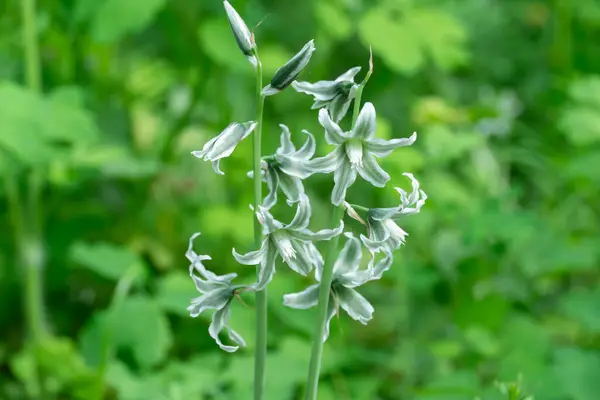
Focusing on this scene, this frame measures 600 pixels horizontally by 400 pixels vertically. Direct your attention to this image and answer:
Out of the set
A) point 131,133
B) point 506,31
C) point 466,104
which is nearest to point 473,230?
point 131,133

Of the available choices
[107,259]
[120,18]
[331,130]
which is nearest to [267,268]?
[331,130]

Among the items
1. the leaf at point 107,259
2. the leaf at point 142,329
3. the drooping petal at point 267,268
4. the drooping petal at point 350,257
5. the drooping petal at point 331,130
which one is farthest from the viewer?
the leaf at point 107,259

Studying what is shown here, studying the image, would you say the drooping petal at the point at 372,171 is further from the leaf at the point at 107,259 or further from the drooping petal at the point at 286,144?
the leaf at the point at 107,259

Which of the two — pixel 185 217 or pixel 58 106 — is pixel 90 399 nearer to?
pixel 58 106

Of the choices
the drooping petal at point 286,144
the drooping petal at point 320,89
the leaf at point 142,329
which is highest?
the drooping petal at point 320,89

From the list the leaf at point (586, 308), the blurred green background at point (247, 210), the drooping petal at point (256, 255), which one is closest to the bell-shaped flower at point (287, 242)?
the drooping petal at point (256, 255)

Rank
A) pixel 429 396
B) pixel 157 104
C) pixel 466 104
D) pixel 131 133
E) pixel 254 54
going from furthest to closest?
pixel 466 104 → pixel 157 104 → pixel 131 133 → pixel 429 396 → pixel 254 54
